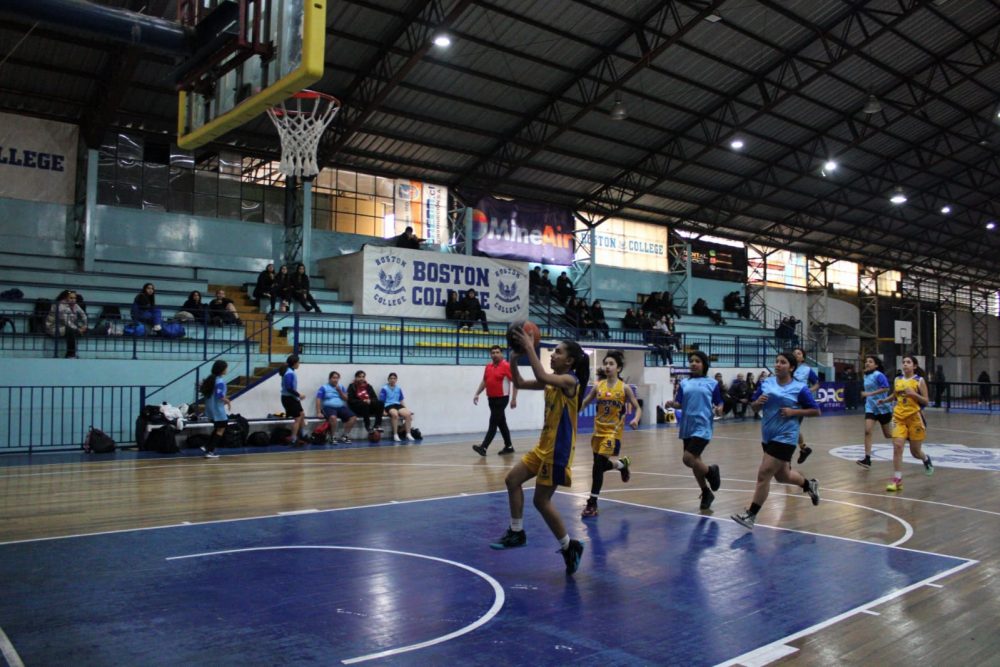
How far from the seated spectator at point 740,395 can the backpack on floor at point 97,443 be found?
1952cm

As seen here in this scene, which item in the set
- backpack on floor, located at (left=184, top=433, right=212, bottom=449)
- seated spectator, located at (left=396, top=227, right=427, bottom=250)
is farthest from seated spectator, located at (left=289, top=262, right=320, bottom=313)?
backpack on floor, located at (left=184, top=433, right=212, bottom=449)

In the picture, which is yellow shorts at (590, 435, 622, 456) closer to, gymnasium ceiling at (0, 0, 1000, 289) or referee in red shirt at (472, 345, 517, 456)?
referee in red shirt at (472, 345, 517, 456)

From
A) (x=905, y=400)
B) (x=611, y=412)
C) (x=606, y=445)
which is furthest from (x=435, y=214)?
(x=606, y=445)

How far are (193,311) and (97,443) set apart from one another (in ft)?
15.3

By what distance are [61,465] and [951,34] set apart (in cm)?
2956

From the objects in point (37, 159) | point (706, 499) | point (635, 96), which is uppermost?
point (635, 96)

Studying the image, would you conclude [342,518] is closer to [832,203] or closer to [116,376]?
[116,376]

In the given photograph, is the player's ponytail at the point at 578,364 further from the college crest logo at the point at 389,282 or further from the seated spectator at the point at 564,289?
the seated spectator at the point at 564,289

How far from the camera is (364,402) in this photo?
16594mm

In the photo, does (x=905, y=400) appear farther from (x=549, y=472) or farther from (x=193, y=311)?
(x=193, y=311)

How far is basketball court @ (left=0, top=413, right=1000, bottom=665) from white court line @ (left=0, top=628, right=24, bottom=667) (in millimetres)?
39

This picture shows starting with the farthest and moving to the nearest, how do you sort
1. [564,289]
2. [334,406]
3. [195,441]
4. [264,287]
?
1. [564,289]
2. [264,287]
3. [334,406]
4. [195,441]

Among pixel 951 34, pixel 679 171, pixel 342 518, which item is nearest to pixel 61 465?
pixel 342 518

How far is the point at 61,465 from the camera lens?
1198cm
